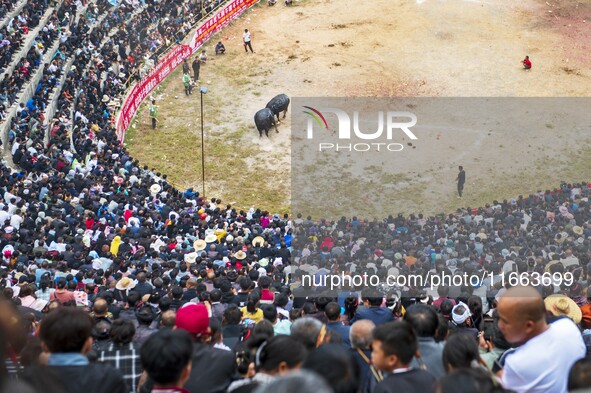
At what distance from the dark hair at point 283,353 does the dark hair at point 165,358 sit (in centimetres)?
74

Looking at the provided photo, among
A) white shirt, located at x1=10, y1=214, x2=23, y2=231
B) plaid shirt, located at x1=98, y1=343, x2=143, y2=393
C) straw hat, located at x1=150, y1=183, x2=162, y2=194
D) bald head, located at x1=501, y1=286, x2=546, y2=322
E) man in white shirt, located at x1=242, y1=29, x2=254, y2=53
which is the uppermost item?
man in white shirt, located at x1=242, y1=29, x2=254, y2=53

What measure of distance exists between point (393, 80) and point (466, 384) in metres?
29.8

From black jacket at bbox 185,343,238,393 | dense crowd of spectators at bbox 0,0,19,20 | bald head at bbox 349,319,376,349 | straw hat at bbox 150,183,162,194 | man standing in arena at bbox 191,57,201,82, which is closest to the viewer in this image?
black jacket at bbox 185,343,238,393

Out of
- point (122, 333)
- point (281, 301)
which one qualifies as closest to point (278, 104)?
point (281, 301)

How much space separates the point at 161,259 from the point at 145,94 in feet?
54.2

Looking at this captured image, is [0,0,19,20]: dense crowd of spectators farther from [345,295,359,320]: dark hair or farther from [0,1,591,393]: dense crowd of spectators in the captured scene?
[345,295,359,320]: dark hair

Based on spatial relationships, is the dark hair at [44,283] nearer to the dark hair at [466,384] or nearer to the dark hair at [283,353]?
the dark hair at [283,353]

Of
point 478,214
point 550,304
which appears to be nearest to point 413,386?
point 550,304

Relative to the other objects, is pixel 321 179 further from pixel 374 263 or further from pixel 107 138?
pixel 374 263

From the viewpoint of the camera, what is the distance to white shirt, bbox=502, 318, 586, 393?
23.1 feet

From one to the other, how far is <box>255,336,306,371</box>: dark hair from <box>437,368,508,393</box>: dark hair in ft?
5.00

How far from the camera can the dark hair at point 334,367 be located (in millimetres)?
6594

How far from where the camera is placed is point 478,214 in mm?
22703

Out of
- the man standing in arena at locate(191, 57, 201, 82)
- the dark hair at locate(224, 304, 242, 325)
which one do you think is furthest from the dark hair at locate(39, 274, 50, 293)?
the man standing in arena at locate(191, 57, 201, 82)
